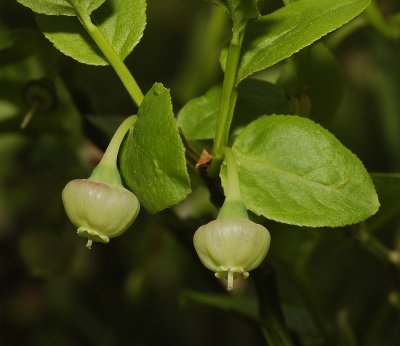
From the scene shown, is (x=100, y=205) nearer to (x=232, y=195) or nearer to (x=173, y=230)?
(x=232, y=195)

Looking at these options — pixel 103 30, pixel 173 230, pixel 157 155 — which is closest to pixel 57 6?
pixel 103 30

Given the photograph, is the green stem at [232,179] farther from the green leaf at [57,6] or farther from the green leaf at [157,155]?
the green leaf at [57,6]

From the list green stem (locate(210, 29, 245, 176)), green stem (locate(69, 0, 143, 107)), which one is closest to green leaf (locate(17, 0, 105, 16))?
green stem (locate(69, 0, 143, 107))

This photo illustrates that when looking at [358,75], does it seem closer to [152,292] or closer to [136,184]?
[152,292]

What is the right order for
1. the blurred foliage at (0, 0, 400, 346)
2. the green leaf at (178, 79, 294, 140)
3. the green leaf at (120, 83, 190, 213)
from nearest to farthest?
the green leaf at (120, 83, 190, 213)
the green leaf at (178, 79, 294, 140)
the blurred foliage at (0, 0, 400, 346)

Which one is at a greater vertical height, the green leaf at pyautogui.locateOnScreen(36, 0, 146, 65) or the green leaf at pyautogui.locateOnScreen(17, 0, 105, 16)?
the green leaf at pyautogui.locateOnScreen(17, 0, 105, 16)

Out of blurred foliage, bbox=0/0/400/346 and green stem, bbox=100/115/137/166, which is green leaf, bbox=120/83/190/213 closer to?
green stem, bbox=100/115/137/166
